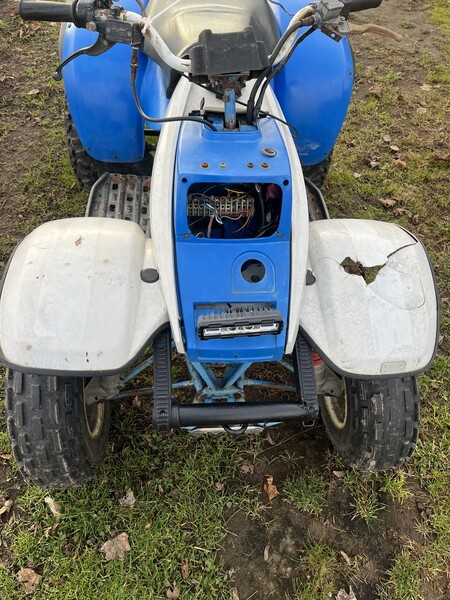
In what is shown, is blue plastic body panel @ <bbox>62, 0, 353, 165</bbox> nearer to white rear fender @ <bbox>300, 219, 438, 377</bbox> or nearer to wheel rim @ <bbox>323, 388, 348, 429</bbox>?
white rear fender @ <bbox>300, 219, 438, 377</bbox>

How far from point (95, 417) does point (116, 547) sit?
614 mm

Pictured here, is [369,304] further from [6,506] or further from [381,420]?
[6,506]

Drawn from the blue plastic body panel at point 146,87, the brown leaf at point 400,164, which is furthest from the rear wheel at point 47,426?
the brown leaf at point 400,164

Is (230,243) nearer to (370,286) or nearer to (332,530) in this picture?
(370,286)

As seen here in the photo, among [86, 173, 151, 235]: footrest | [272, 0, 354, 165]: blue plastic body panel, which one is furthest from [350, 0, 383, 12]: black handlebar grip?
[86, 173, 151, 235]: footrest

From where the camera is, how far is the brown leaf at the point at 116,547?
249 cm

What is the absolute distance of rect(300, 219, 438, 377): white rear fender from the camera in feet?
6.57

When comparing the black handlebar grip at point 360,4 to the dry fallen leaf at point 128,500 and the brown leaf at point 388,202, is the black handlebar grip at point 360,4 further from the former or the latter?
the dry fallen leaf at point 128,500

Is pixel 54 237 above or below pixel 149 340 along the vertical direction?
above

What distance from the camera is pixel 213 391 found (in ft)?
7.66

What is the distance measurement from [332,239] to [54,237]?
3.78 ft

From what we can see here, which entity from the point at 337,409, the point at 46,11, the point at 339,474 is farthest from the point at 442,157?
the point at 46,11

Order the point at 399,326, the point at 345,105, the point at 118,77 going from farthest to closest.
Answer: the point at 345,105, the point at 118,77, the point at 399,326

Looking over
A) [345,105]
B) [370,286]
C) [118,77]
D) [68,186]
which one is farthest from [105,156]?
[370,286]
